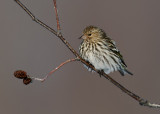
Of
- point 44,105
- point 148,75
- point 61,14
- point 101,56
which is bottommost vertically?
point 101,56

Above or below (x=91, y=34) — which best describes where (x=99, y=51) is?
below

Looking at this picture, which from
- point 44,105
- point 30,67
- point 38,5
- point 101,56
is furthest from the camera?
point 38,5

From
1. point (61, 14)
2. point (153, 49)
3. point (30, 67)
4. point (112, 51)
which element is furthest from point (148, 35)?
point (112, 51)

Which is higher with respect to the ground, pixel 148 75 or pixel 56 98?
pixel 148 75

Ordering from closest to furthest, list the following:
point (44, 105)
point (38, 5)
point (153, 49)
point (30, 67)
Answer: point (44, 105) < point (153, 49) < point (30, 67) < point (38, 5)

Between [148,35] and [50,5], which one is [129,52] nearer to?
[148,35]

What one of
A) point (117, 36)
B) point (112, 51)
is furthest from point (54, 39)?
point (112, 51)

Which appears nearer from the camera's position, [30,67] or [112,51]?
[112,51]
